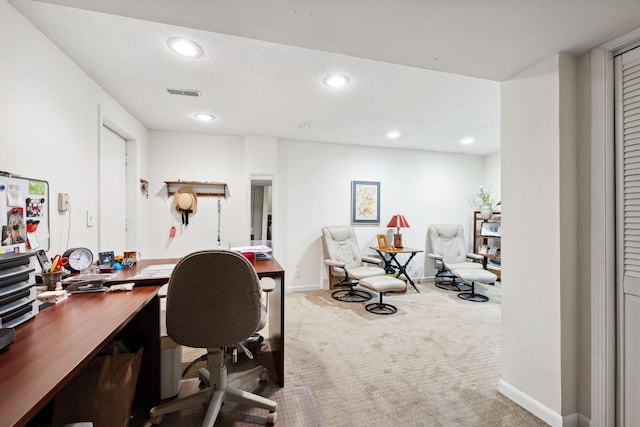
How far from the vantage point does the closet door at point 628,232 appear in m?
1.39

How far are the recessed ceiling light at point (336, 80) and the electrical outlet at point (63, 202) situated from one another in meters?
2.11

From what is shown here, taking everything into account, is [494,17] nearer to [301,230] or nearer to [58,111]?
[58,111]

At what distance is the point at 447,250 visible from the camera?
16.0ft

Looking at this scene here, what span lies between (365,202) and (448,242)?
1.64 metres

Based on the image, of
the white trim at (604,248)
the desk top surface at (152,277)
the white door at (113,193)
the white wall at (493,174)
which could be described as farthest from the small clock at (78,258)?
the white wall at (493,174)

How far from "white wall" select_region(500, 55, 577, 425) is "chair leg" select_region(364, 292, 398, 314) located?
5.45ft

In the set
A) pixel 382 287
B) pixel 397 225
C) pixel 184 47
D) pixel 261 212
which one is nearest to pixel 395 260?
pixel 397 225

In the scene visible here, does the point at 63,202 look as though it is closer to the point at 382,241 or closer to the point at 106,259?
the point at 106,259

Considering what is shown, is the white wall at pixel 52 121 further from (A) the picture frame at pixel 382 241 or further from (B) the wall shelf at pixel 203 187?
(A) the picture frame at pixel 382 241

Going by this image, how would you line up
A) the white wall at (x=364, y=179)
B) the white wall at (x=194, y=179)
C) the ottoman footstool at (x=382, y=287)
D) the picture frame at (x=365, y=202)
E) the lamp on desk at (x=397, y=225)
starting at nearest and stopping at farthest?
the ottoman footstool at (x=382, y=287)
the white wall at (x=194, y=179)
the white wall at (x=364, y=179)
the lamp on desk at (x=397, y=225)
the picture frame at (x=365, y=202)

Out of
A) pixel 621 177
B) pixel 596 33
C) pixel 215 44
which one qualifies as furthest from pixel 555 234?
pixel 215 44

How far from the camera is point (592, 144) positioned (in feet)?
5.00

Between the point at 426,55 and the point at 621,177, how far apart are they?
1.19 metres

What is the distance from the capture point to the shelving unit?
4754mm
